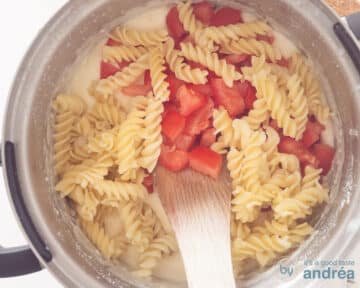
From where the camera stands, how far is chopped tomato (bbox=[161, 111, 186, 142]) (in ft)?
3.91

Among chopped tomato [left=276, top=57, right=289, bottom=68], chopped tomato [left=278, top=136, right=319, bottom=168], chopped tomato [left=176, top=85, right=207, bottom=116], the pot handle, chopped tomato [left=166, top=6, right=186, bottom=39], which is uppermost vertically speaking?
chopped tomato [left=166, top=6, right=186, bottom=39]

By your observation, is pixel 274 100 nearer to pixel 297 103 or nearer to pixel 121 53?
pixel 297 103

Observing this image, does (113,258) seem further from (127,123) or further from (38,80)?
(38,80)

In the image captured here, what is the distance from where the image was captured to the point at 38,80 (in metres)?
1.09

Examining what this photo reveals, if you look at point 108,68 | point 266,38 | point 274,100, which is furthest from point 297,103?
point 108,68

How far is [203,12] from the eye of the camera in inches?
49.5

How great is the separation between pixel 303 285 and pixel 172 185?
0.31 metres

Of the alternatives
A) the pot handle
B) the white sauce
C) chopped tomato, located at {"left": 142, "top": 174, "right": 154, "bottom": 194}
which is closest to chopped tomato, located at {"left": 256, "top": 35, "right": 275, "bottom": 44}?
the white sauce

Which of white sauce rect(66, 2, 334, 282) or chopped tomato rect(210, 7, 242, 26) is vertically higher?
chopped tomato rect(210, 7, 242, 26)

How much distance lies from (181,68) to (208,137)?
0.48ft

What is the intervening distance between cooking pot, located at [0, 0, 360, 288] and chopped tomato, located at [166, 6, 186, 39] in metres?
0.04

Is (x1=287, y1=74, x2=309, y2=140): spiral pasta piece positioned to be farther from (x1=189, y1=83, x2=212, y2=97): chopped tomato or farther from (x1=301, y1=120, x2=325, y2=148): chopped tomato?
(x1=189, y1=83, x2=212, y2=97): chopped tomato

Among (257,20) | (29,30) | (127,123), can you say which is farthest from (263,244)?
(29,30)

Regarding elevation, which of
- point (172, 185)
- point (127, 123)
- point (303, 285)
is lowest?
point (303, 285)
